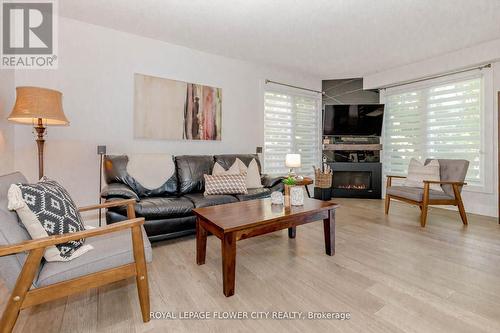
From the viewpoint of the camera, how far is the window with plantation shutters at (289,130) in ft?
15.6

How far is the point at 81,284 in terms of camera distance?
1.32m

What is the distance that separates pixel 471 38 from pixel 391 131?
1973mm

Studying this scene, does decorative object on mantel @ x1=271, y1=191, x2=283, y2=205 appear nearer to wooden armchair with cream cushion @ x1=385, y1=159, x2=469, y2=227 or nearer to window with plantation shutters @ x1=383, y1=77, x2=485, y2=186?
wooden armchair with cream cushion @ x1=385, y1=159, x2=469, y2=227

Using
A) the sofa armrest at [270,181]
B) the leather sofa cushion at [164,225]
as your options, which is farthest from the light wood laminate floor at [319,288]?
the sofa armrest at [270,181]

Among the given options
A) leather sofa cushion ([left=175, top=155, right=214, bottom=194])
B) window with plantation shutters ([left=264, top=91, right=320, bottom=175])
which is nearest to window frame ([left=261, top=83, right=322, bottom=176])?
window with plantation shutters ([left=264, top=91, right=320, bottom=175])

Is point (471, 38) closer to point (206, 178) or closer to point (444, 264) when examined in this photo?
point (444, 264)

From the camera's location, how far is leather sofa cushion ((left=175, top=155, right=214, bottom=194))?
331cm

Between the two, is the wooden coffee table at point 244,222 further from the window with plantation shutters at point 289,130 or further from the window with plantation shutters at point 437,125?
the window with plantation shutters at point 437,125

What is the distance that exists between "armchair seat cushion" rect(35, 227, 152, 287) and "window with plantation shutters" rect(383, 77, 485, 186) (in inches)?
198

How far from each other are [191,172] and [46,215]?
81.9 inches

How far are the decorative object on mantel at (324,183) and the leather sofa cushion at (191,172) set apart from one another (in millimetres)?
2497

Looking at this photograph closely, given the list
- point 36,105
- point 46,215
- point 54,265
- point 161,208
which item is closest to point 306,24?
point 161,208

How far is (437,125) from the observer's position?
4.43 m

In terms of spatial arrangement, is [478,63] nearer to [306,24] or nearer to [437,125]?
[437,125]
